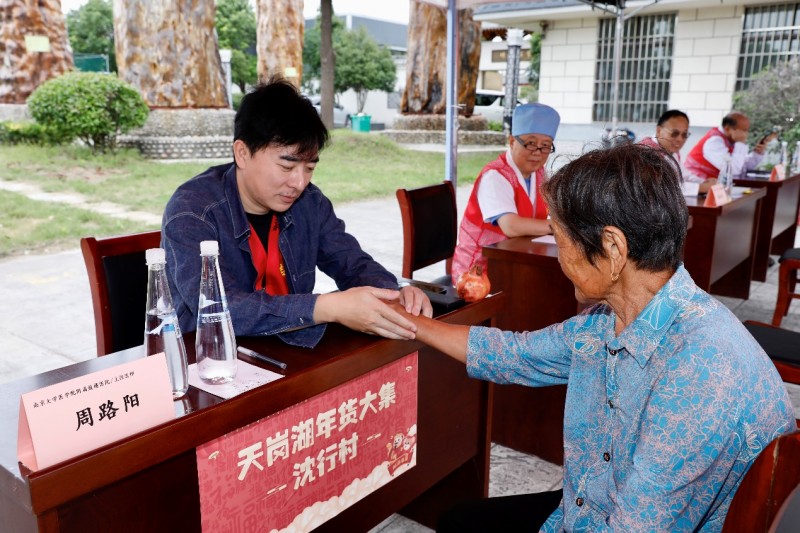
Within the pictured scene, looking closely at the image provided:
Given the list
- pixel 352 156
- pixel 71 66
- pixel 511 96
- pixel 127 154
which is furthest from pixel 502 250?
pixel 511 96

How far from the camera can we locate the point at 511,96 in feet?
43.4

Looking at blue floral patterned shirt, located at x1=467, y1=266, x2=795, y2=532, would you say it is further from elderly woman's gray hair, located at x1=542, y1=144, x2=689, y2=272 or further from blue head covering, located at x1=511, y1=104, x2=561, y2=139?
blue head covering, located at x1=511, y1=104, x2=561, y2=139

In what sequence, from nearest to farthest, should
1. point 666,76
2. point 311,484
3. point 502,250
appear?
point 311,484, point 502,250, point 666,76

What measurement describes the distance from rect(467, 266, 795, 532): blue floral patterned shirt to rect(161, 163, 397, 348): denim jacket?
62 cm

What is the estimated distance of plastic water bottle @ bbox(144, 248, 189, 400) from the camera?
3.65 ft

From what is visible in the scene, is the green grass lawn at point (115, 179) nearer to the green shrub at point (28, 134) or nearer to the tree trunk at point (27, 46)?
the green shrub at point (28, 134)

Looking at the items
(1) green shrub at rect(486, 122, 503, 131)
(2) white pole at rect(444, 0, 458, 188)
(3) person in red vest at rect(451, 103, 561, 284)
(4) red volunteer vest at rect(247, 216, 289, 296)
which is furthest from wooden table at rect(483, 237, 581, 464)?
(1) green shrub at rect(486, 122, 503, 131)

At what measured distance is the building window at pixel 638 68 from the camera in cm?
1116

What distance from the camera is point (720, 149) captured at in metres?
4.90

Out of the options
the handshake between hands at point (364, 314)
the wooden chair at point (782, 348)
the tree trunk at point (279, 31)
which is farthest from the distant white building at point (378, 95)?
the handshake between hands at point (364, 314)

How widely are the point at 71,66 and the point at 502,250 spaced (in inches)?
324

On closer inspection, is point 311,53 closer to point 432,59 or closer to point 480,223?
point 432,59

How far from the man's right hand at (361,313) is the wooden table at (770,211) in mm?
4297

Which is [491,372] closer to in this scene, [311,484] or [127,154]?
[311,484]
